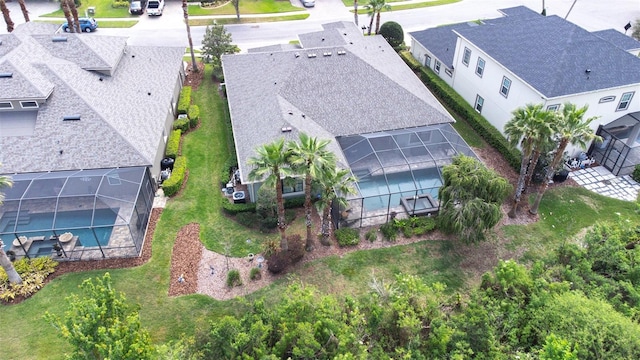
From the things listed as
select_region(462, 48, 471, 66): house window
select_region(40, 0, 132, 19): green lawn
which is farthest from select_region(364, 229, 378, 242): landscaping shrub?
select_region(40, 0, 132, 19): green lawn

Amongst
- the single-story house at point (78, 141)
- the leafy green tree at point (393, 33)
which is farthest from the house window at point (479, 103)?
the single-story house at point (78, 141)

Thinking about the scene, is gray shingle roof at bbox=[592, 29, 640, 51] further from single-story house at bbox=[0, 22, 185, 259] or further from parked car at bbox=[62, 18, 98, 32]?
parked car at bbox=[62, 18, 98, 32]

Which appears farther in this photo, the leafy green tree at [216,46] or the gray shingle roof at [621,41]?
the leafy green tree at [216,46]

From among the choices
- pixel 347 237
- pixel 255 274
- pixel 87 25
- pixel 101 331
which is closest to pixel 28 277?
pixel 101 331

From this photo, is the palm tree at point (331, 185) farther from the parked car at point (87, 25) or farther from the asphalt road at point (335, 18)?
the parked car at point (87, 25)

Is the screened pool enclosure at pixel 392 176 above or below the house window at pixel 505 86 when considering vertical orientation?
below

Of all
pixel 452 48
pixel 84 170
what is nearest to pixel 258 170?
pixel 84 170

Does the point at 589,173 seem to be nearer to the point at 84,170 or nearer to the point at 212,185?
the point at 212,185
